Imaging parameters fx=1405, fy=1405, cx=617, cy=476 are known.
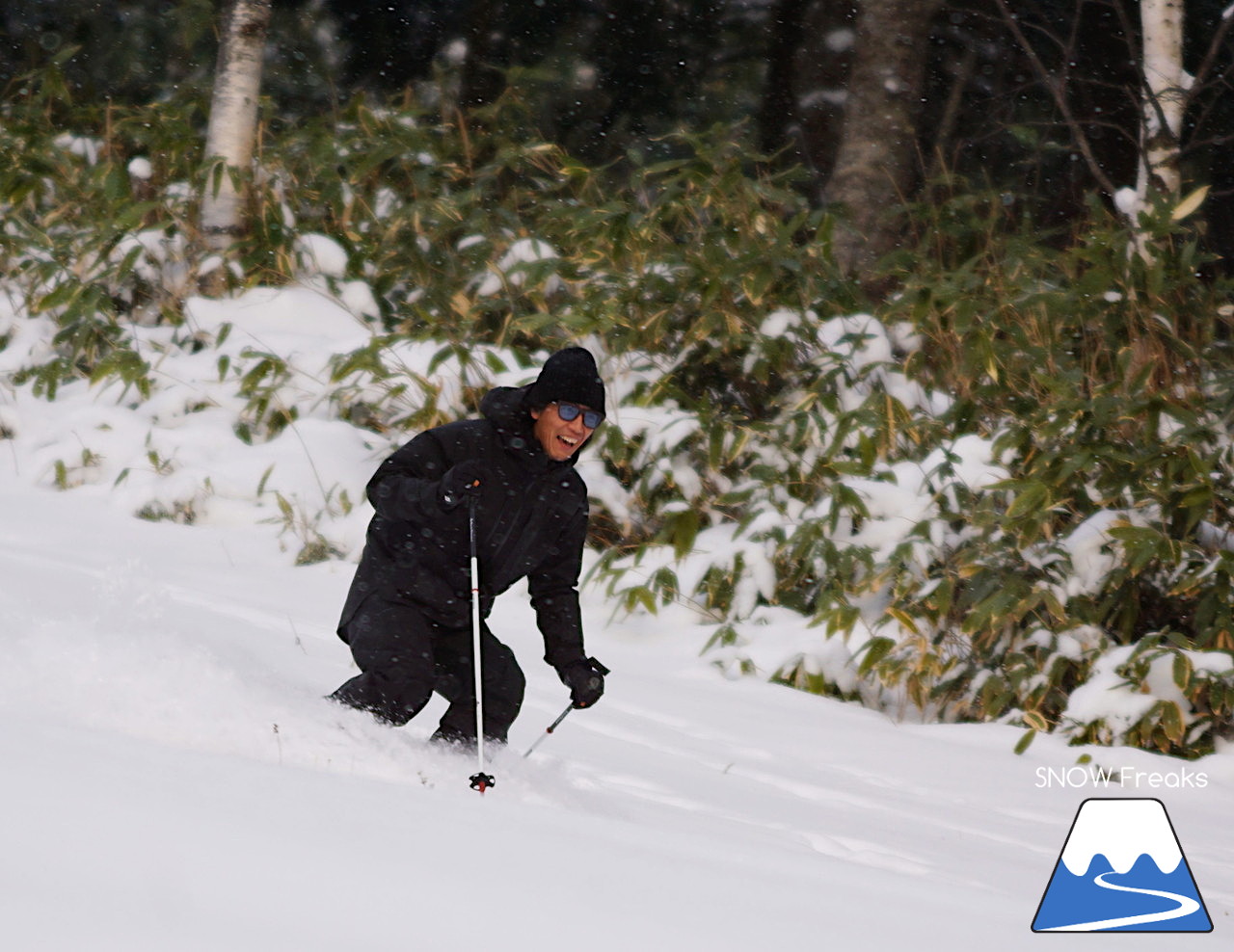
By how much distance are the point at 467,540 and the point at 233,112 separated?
19.2 feet

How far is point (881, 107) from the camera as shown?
9.01 m

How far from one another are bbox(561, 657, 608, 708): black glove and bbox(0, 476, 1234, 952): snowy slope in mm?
299

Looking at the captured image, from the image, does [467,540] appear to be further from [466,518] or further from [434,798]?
[434,798]

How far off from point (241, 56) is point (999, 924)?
25.2 ft

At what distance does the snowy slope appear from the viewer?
2.17 metres

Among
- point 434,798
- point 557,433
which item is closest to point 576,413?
point 557,433

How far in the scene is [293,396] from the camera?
808 centimetres

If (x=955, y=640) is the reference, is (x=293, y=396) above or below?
above

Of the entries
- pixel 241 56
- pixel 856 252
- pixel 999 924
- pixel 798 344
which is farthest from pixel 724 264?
pixel 999 924

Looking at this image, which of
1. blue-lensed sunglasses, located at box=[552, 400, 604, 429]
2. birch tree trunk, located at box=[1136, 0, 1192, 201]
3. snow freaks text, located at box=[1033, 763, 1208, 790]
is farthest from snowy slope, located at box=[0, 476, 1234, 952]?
birch tree trunk, located at box=[1136, 0, 1192, 201]

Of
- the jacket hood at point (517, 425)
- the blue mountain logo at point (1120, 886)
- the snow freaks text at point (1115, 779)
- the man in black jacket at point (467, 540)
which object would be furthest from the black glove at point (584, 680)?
the snow freaks text at point (1115, 779)

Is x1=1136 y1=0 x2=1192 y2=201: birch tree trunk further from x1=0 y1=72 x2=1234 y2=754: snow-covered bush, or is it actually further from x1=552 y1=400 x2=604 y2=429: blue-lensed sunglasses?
x1=552 y1=400 x2=604 y2=429: blue-lensed sunglasses

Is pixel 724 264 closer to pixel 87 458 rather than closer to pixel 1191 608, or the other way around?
pixel 1191 608

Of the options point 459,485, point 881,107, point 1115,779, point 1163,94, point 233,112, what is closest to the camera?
point 459,485
